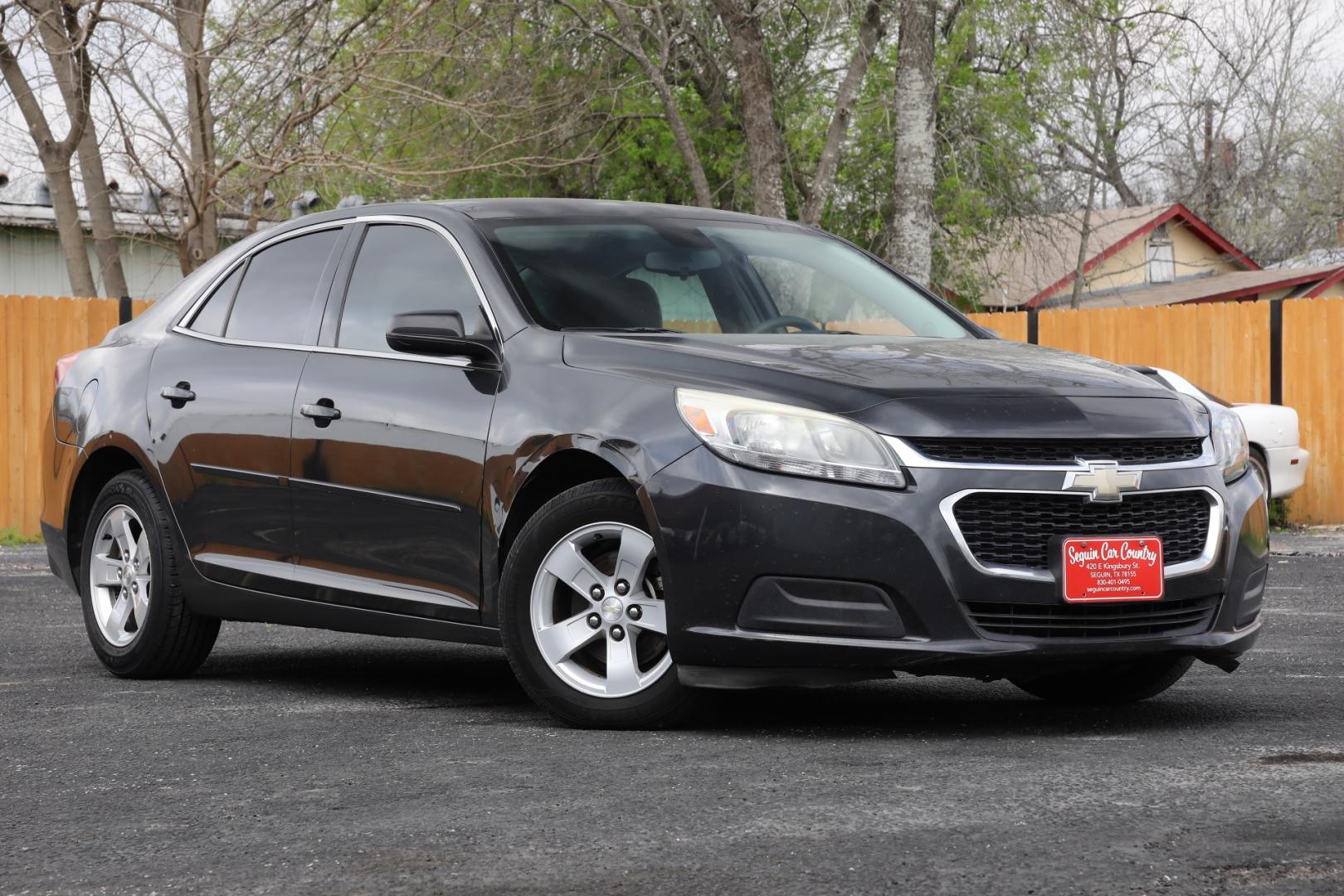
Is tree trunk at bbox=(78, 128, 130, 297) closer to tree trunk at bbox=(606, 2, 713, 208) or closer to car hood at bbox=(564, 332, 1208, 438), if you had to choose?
tree trunk at bbox=(606, 2, 713, 208)

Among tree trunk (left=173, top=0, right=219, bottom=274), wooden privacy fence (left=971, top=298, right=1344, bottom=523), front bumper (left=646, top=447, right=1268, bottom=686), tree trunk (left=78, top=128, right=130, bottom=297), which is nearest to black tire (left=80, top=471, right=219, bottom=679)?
front bumper (left=646, top=447, right=1268, bottom=686)

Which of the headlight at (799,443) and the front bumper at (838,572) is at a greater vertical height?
the headlight at (799,443)

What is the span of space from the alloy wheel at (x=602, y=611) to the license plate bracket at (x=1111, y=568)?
1.09 meters

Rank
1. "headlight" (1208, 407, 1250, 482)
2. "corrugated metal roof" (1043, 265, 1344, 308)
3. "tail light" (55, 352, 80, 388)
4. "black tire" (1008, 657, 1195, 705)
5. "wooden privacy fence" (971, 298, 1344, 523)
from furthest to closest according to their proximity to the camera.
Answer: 1. "corrugated metal roof" (1043, 265, 1344, 308)
2. "wooden privacy fence" (971, 298, 1344, 523)
3. "tail light" (55, 352, 80, 388)
4. "black tire" (1008, 657, 1195, 705)
5. "headlight" (1208, 407, 1250, 482)

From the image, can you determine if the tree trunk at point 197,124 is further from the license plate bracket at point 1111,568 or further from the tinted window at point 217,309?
the license plate bracket at point 1111,568

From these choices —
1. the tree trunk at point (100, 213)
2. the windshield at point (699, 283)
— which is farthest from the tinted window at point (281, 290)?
the tree trunk at point (100, 213)

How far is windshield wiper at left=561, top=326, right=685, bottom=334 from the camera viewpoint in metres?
5.80

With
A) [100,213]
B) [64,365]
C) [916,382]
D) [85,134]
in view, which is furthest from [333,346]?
[100,213]

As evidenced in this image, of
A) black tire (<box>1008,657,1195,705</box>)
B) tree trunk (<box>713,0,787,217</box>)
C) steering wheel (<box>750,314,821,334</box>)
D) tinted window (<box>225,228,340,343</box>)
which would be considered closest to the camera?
black tire (<box>1008,657,1195,705</box>)

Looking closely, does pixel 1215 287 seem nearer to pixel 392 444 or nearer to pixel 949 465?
pixel 392 444

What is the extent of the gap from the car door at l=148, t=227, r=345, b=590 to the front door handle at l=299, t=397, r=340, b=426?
144 millimetres

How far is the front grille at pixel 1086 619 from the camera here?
16.6 ft

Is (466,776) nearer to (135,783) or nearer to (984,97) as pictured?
(135,783)

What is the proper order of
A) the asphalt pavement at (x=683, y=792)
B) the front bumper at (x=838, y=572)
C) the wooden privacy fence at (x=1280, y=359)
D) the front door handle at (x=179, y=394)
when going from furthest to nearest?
the wooden privacy fence at (x=1280, y=359) → the front door handle at (x=179, y=394) → the front bumper at (x=838, y=572) → the asphalt pavement at (x=683, y=792)
